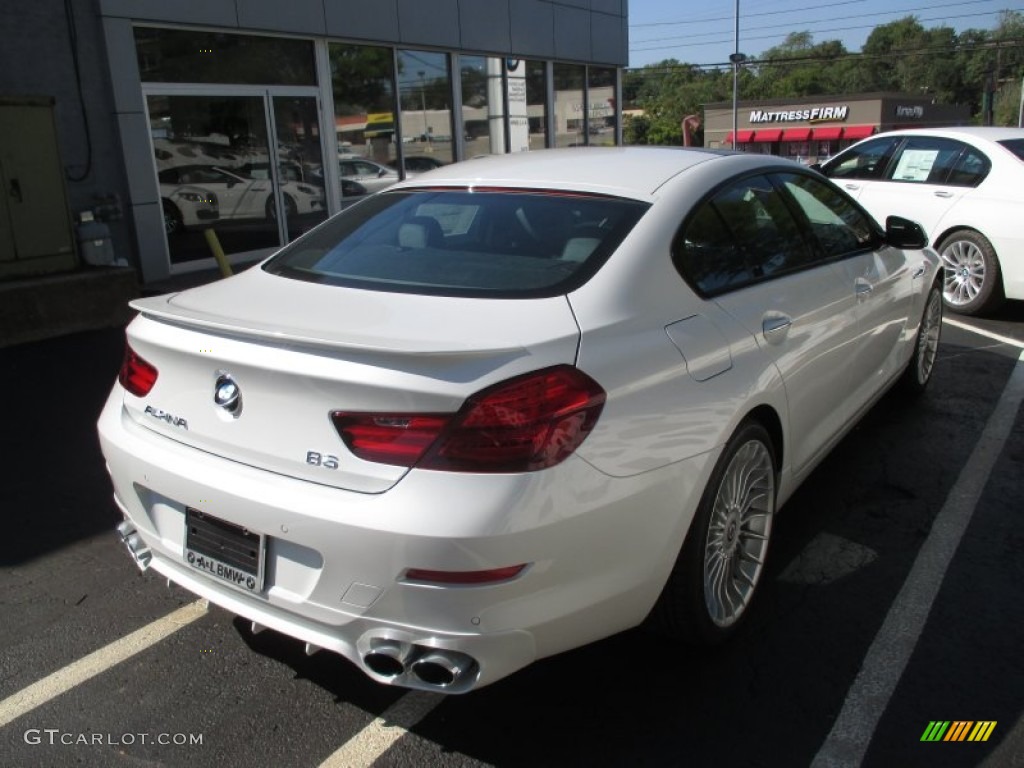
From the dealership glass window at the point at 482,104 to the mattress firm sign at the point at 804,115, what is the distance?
60541 mm

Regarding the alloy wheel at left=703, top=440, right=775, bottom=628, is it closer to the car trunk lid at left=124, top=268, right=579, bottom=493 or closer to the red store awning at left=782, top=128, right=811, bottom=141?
the car trunk lid at left=124, top=268, right=579, bottom=493

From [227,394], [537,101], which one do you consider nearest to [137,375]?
[227,394]

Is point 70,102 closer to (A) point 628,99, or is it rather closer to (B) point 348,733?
(B) point 348,733

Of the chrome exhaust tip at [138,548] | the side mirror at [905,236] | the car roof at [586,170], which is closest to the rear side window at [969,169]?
the side mirror at [905,236]

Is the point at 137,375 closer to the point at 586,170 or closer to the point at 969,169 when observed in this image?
the point at 586,170

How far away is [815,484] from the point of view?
431 cm

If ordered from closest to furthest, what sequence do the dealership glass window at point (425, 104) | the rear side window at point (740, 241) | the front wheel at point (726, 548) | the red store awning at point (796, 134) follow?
the front wheel at point (726, 548), the rear side window at point (740, 241), the dealership glass window at point (425, 104), the red store awning at point (796, 134)

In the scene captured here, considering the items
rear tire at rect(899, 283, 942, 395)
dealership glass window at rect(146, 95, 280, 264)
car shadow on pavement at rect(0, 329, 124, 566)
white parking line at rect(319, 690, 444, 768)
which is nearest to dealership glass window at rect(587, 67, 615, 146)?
dealership glass window at rect(146, 95, 280, 264)

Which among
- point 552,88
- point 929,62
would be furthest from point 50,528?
point 929,62

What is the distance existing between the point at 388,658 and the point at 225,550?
58 centimetres

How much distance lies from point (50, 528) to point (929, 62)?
415ft

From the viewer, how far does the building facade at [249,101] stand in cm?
912

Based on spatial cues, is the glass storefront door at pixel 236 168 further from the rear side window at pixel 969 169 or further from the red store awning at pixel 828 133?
the red store awning at pixel 828 133

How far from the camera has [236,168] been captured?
1110cm
